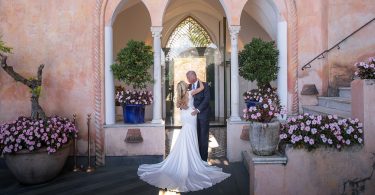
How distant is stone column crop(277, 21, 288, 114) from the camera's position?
6.39 metres

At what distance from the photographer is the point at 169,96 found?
470 inches

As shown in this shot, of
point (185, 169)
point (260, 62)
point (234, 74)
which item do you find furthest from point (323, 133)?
point (234, 74)

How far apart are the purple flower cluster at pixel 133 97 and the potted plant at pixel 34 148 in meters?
1.25

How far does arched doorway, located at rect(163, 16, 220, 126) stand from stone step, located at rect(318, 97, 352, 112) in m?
6.00

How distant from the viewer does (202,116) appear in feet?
19.3

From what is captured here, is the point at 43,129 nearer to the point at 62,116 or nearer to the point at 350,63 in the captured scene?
the point at 62,116

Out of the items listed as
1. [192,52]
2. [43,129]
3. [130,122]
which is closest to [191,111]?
[130,122]

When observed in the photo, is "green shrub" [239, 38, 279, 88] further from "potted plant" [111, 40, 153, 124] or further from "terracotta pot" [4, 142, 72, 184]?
"terracotta pot" [4, 142, 72, 184]

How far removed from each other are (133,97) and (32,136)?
197cm

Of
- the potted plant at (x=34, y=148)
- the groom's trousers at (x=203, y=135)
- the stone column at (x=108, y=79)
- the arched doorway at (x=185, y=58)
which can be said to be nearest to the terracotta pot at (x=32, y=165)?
the potted plant at (x=34, y=148)

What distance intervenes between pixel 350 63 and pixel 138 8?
663 cm

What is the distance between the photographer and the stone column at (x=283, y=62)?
21.0 ft

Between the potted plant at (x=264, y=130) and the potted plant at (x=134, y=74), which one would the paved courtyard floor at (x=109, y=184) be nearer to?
the potted plant at (x=264, y=130)

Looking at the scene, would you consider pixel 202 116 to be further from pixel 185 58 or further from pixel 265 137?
pixel 185 58
